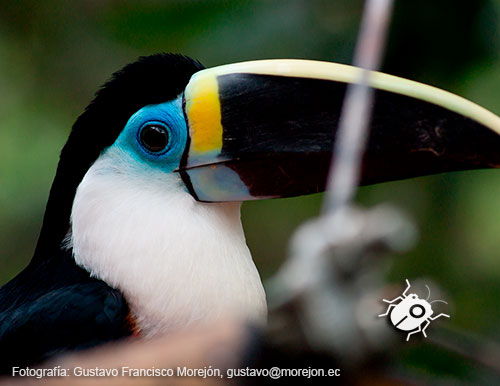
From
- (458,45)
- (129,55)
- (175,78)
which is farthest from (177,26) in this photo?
(175,78)

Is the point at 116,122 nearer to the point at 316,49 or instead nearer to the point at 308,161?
the point at 308,161

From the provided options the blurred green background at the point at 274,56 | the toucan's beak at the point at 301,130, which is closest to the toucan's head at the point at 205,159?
the toucan's beak at the point at 301,130

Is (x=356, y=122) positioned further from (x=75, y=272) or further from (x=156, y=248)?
(x=75, y=272)

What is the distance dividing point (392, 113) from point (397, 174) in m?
0.15

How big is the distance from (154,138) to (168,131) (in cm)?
4

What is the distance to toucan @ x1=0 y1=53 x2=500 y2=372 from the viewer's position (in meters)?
1.81

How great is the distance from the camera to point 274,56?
3.53 metres

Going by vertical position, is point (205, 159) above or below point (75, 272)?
above

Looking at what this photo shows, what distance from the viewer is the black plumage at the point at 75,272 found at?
1.84 metres

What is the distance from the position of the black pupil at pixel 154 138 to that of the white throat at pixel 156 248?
0.06 m

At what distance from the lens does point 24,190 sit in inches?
134

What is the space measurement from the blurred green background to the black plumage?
1338mm

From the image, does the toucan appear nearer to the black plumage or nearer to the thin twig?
the black plumage

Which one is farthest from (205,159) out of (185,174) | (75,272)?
(75,272)
